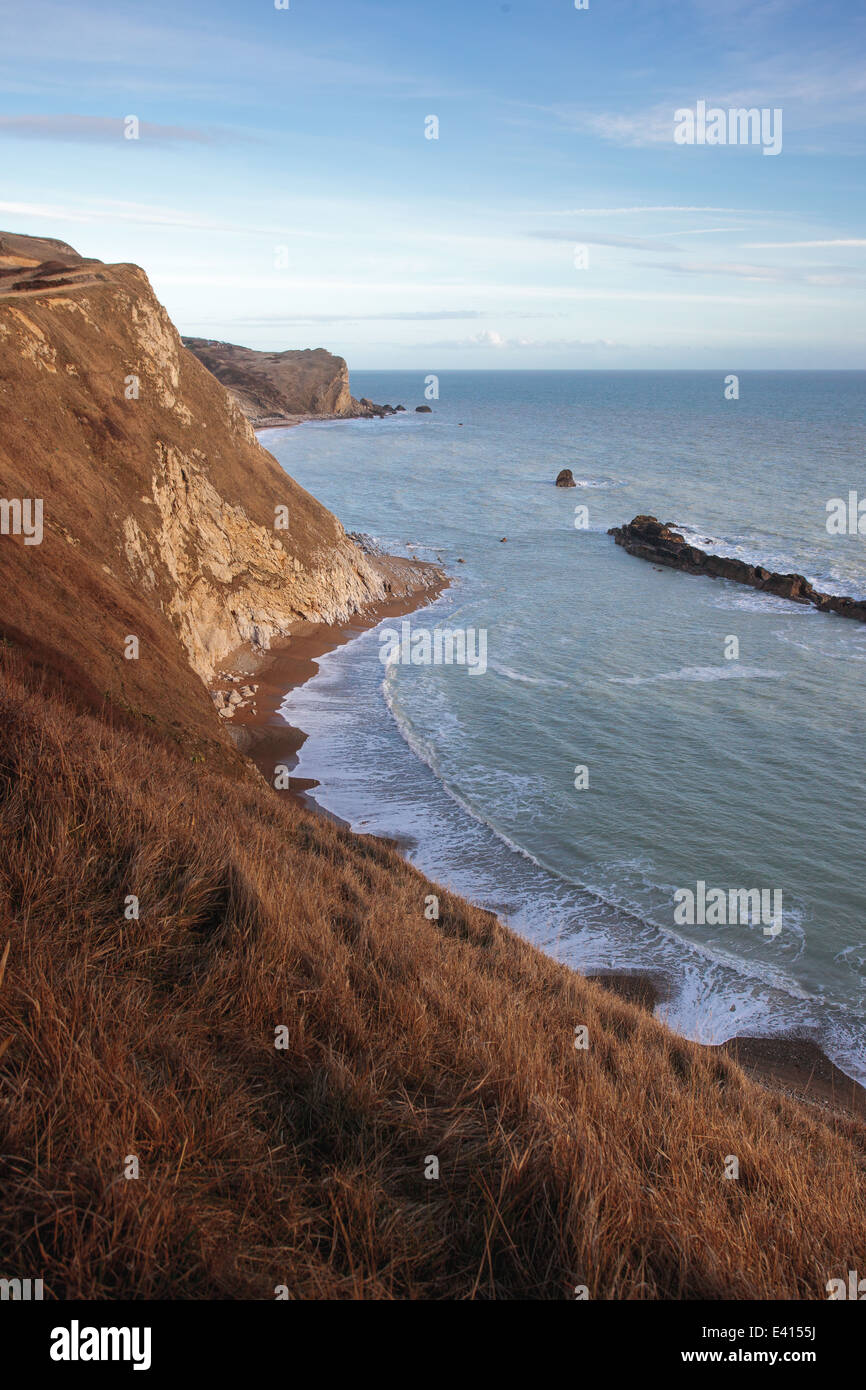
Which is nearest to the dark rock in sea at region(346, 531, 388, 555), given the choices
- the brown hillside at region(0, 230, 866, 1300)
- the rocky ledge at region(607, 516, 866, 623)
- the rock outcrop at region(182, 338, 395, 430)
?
the rocky ledge at region(607, 516, 866, 623)

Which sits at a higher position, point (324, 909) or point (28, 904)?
point (28, 904)

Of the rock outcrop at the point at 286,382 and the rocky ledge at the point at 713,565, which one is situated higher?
the rock outcrop at the point at 286,382

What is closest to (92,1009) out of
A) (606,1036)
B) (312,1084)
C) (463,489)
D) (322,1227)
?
(312,1084)

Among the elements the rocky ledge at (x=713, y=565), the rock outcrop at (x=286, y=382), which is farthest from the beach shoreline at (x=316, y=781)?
the rock outcrop at (x=286, y=382)

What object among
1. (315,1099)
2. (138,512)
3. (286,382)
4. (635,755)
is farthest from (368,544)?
(286,382)

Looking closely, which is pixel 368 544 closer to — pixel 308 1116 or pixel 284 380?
pixel 308 1116

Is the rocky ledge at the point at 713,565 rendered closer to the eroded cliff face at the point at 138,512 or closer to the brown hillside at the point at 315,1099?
the eroded cliff face at the point at 138,512
